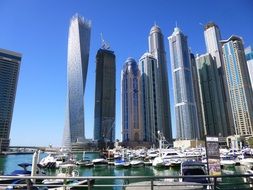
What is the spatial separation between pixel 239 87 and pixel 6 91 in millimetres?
170153

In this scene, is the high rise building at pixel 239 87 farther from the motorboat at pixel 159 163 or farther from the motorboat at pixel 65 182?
the motorboat at pixel 65 182

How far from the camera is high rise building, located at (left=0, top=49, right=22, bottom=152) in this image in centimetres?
17762

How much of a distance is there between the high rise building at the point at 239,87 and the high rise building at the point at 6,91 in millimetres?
162026

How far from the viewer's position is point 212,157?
56.5 feet

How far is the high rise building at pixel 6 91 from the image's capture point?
17762 cm

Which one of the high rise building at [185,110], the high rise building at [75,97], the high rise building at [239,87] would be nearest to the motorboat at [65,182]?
the high rise building at [75,97]

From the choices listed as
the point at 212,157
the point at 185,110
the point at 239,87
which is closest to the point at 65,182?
the point at 212,157

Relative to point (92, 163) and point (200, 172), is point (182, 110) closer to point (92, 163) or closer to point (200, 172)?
point (92, 163)

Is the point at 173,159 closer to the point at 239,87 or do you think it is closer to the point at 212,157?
the point at 212,157

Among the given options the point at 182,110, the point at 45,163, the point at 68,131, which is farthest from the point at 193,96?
the point at 45,163

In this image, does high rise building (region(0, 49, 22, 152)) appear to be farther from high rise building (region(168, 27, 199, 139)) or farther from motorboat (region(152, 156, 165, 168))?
motorboat (region(152, 156, 165, 168))

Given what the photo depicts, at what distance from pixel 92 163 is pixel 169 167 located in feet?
64.5

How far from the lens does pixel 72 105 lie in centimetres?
18738

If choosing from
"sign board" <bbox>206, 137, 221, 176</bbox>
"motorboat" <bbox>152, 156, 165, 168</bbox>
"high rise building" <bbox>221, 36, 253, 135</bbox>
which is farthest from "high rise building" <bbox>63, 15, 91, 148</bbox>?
"sign board" <bbox>206, 137, 221, 176</bbox>
